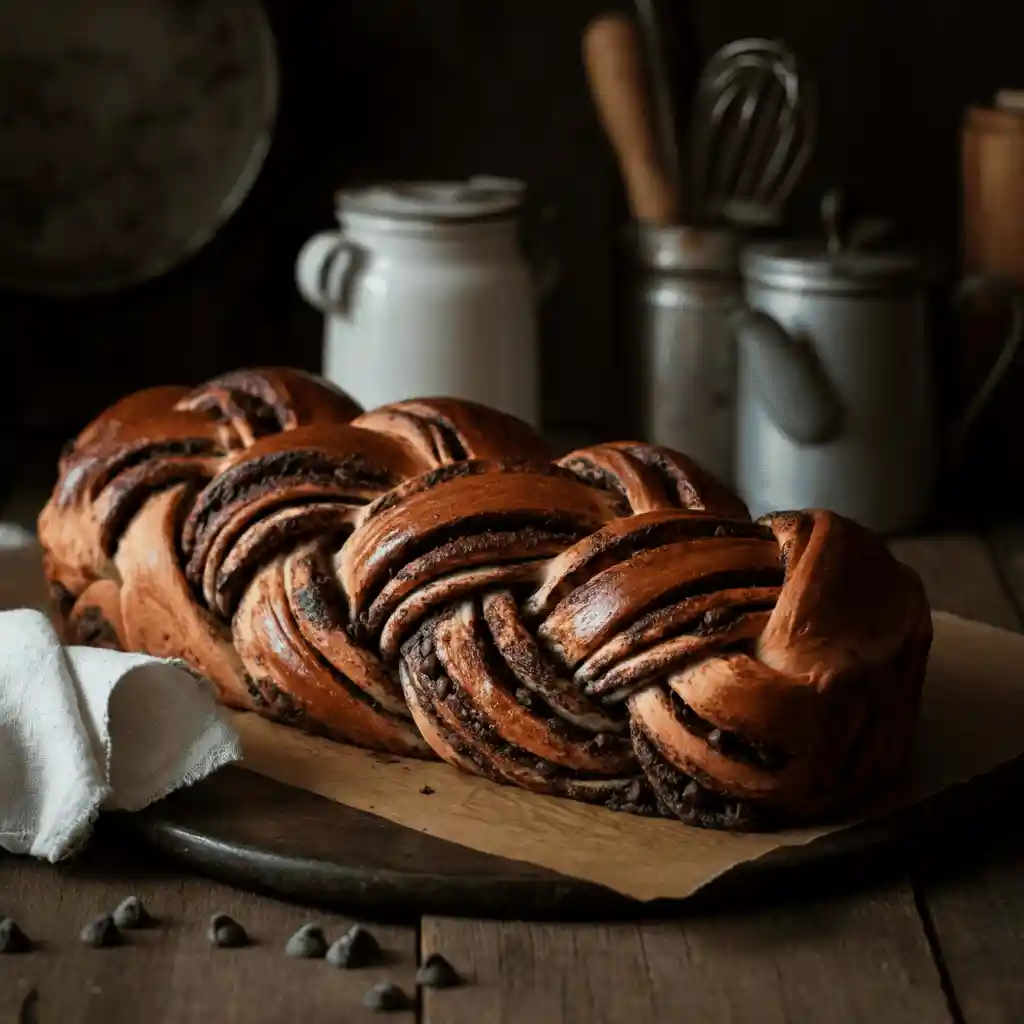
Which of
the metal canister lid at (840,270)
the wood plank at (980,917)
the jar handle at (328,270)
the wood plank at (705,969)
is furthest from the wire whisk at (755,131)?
the wood plank at (705,969)

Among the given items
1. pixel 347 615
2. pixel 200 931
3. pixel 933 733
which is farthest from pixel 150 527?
pixel 933 733

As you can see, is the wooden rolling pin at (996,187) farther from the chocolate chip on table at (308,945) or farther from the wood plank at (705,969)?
the chocolate chip on table at (308,945)

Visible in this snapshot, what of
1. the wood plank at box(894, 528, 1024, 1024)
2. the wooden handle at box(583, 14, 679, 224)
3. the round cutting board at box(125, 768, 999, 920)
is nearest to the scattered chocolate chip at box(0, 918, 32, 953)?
the round cutting board at box(125, 768, 999, 920)

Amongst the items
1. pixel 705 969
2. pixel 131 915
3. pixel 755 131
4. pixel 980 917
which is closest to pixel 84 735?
pixel 131 915

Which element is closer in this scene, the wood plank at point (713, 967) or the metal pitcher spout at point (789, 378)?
the wood plank at point (713, 967)

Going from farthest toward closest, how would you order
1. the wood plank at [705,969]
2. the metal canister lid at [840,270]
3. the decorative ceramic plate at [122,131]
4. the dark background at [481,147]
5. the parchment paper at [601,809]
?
the dark background at [481,147], the decorative ceramic plate at [122,131], the metal canister lid at [840,270], the parchment paper at [601,809], the wood plank at [705,969]

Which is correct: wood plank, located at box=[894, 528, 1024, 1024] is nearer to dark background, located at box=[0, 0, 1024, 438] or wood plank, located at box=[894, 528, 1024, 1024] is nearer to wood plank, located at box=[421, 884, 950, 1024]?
wood plank, located at box=[421, 884, 950, 1024]
